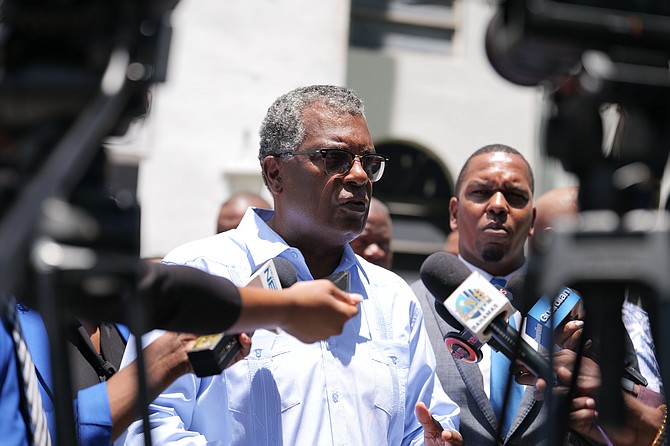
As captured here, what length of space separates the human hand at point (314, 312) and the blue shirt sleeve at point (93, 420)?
0.64 meters

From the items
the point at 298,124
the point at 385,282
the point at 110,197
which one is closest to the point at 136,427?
the point at 385,282

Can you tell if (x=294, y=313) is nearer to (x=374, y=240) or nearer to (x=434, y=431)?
(x=434, y=431)

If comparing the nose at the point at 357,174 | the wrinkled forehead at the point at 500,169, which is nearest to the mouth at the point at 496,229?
the wrinkled forehead at the point at 500,169

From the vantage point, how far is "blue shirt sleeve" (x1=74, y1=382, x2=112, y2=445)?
7.94 feet

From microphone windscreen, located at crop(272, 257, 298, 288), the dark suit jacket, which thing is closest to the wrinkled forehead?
the dark suit jacket

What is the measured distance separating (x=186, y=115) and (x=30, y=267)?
7.78 meters

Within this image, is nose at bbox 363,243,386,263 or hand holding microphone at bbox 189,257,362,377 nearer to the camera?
hand holding microphone at bbox 189,257,362,377

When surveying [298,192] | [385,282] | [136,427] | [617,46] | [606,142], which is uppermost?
[617,46]

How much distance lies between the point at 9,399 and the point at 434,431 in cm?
150

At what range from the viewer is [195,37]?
29.9ft

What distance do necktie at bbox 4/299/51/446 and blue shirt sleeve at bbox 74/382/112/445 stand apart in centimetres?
30

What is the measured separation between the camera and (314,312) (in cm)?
212

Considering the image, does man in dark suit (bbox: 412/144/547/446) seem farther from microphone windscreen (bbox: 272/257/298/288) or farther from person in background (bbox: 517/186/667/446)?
microphone windscreen (bbox: 272/257/298/288)

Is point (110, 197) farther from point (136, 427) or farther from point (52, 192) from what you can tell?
point (136, 427)
